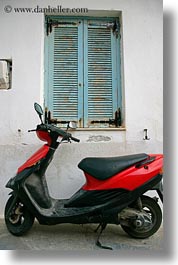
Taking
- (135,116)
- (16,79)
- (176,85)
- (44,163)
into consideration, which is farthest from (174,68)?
(16,79)

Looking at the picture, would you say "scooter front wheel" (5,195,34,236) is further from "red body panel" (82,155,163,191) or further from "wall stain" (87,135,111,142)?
"wall stain" (87,135,111,142)

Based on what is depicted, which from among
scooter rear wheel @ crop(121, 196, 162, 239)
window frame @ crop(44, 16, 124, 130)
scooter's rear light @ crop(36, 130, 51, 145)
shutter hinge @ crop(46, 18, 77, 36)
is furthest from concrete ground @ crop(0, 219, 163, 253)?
shutter hinge @ crop(46, 18, 77, 36)

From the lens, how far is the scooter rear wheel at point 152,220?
79.4 inches

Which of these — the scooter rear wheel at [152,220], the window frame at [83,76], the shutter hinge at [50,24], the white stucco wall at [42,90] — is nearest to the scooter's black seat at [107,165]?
the scooter rear wheel at [152,220]

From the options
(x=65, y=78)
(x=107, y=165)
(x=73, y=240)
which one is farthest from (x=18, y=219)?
(x=65, y=78)

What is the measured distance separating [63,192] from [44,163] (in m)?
0.52

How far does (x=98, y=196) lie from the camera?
1957mm

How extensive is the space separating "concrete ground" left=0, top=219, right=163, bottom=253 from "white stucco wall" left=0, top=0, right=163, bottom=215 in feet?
1.26

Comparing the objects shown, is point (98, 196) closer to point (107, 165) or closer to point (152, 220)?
point (107, 165)

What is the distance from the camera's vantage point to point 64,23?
2793 millimetres

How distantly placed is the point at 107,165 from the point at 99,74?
113 cm

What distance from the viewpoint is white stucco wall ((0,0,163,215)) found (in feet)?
8.34

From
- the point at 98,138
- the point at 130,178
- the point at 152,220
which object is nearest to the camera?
the point at 130,178

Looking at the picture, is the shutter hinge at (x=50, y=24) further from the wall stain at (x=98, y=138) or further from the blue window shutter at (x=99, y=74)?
the wall stain at (x=98, y=138)
